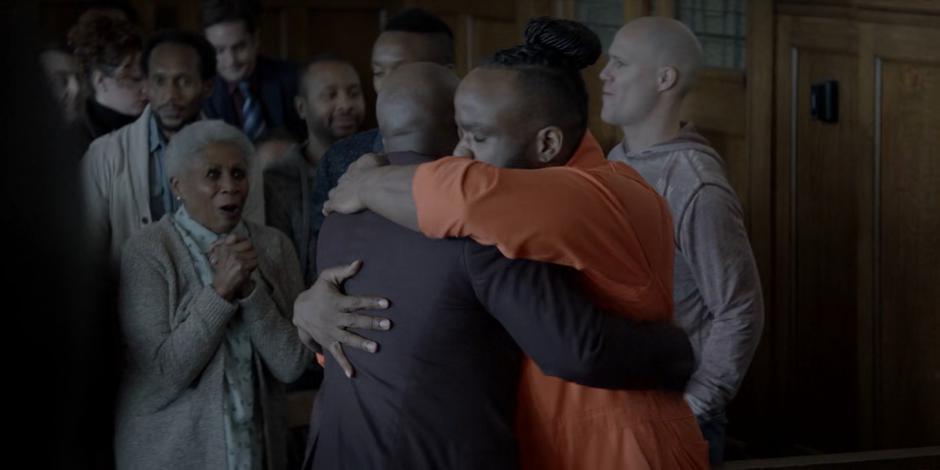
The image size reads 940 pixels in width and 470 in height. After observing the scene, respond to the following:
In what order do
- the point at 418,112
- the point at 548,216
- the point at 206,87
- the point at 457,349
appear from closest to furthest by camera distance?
the point at 548,216, the point at 457,349, the point at 418,112, the point at 206,87

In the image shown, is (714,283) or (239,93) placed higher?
(239,93)

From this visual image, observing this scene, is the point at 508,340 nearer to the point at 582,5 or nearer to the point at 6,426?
the point at 6,426

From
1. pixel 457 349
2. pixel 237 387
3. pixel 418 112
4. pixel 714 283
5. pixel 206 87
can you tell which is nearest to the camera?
pixel 457 349

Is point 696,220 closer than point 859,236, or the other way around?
point 696,220

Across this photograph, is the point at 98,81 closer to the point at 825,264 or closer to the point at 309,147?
the point at 309,147

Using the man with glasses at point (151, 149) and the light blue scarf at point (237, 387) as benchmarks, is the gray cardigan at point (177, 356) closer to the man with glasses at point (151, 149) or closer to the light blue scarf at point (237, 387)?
the light blue scarf at point (237, 387)

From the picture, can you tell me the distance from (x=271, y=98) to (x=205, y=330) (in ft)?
5.87

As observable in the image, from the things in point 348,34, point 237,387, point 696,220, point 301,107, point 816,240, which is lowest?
point 237,387

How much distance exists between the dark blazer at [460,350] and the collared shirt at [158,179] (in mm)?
1721

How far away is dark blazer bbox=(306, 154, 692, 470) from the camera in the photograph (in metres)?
1.82

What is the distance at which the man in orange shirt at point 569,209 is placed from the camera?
1830 mm

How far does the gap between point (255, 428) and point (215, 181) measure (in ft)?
1.93

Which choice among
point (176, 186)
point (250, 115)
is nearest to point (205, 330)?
point (176, 186)

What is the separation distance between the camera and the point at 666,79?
3.09 meters
